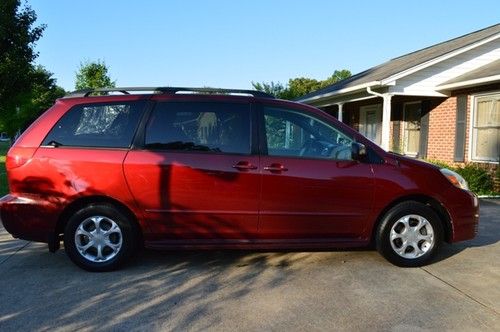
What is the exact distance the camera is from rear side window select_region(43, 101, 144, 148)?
520 centimetres

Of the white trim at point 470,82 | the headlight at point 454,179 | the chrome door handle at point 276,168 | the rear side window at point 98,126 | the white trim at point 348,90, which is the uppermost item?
the white trim at point 348,90

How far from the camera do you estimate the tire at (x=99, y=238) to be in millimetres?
5117

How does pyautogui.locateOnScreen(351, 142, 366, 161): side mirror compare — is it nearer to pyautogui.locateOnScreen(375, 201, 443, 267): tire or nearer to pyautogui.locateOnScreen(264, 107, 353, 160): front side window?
pyautogui.locateOnScreen(264, 107, 353, 160): front side window

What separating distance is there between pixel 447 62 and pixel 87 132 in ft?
34.5

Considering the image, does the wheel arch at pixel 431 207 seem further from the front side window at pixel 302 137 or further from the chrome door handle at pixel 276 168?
the chrome door handle at pixel 276 168

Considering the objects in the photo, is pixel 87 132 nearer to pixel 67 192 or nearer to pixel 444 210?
pixel 67 192

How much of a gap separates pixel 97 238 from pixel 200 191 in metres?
1.13

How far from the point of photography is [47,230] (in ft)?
16.9

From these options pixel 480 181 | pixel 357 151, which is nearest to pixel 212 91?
pixel 357 151

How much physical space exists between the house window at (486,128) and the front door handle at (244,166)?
825cm

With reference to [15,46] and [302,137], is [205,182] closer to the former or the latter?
[302,137]

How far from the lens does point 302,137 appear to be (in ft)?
17.7

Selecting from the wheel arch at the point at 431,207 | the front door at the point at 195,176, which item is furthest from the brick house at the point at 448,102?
the front door at the point at 195,176

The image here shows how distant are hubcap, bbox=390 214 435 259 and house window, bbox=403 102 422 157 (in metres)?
9.35
